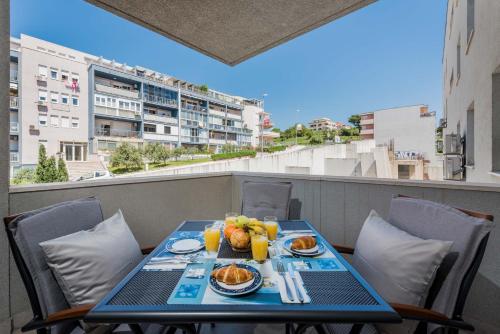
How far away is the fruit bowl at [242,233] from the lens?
1234mm

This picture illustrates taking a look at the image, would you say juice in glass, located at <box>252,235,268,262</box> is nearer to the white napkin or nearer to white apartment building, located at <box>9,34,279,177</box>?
the white napkin

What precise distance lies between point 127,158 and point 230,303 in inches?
173

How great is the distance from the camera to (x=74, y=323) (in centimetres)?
107

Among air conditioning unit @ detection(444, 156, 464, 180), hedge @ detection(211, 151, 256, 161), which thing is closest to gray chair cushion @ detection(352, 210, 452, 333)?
air conditioning unit @ detection(444, 156, 464, 180)

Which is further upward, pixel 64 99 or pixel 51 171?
pixel 64 99

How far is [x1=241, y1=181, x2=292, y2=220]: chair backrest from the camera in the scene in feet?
7.06

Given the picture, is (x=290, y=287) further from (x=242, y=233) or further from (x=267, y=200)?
(x=267, y=200)

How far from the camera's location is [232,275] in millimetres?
928

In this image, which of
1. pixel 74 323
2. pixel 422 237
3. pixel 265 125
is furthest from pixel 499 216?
pixel 265 125

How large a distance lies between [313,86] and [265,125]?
8.75ft

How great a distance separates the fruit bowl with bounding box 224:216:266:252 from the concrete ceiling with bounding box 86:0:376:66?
1.82 m

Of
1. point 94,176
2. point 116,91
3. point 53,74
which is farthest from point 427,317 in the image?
point 116,91

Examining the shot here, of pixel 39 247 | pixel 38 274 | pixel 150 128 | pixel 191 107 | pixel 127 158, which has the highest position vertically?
pixel 191 107

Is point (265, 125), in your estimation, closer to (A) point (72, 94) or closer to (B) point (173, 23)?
(A) point (72, 94)
